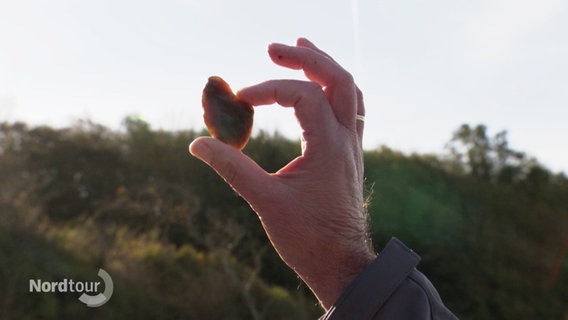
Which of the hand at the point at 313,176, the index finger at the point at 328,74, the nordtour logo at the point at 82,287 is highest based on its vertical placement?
the index finger at the point at 328,74

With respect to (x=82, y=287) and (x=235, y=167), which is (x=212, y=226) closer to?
(x=82, y=287)

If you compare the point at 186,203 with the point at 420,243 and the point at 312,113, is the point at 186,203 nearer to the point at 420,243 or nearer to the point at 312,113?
the point at 420,243

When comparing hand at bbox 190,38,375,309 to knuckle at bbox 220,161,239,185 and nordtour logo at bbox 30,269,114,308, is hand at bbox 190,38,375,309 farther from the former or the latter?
nordtour logo at bbox 30,269,114,308

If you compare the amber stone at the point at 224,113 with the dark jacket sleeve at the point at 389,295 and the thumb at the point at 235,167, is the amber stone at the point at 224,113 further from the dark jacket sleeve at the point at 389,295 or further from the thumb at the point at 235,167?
the dark jacket sleeve at the point at 389,295

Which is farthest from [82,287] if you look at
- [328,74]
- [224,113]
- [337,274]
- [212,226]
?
[328,74]

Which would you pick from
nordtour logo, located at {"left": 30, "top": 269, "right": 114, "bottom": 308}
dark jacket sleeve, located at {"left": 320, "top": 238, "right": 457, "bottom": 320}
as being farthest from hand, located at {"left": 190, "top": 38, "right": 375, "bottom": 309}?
nordtour logo, located at {"left": 30, "top": 269, "right": 114, "bottom": 308}

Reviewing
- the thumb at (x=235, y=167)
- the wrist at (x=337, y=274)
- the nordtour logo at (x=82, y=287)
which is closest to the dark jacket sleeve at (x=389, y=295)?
the wrist at (x=337, y=274)
